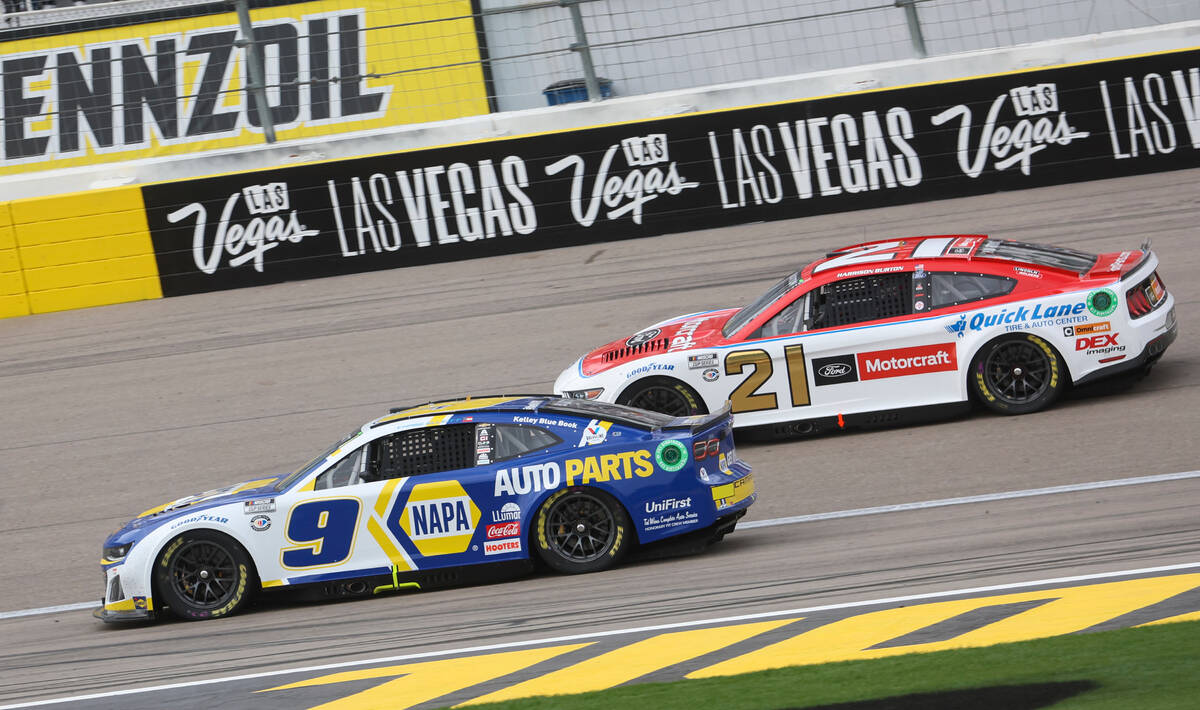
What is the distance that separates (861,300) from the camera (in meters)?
11.1

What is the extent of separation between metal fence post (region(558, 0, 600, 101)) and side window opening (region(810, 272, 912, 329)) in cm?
796

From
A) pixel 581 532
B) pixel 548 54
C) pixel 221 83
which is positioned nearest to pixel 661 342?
pixel 581 532

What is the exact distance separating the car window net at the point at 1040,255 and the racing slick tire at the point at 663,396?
8.24 ft

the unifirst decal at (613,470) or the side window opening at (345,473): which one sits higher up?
the side window opening at (345,473)

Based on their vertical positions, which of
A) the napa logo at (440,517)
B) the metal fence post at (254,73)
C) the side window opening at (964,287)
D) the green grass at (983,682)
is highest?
the metal fence post at (254,73)

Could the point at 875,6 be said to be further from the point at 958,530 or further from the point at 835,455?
the point at 958,530

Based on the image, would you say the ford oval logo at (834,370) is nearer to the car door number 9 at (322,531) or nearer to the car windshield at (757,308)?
the car windshield at (757,308)

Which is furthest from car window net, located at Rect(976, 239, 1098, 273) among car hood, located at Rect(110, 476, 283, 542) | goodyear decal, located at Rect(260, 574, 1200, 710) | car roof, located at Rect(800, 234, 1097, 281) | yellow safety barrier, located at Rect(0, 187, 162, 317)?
yellow safety barrier, located at Rect(0, 187, 162, 317)

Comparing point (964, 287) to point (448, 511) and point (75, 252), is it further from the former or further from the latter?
point (75, 252)

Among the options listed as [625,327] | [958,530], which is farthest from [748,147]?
[958,530]

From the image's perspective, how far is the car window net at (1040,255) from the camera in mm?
10992

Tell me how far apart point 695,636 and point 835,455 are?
3.69m

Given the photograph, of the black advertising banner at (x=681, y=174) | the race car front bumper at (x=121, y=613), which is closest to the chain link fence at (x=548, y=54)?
the black advertising banner at (x=681, y=174)

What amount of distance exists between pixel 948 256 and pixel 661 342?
2.36 meters
